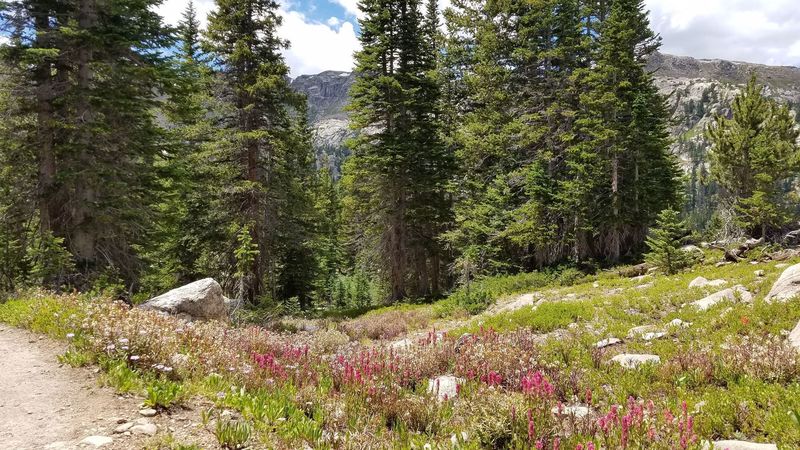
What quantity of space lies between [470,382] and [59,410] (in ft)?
15.4

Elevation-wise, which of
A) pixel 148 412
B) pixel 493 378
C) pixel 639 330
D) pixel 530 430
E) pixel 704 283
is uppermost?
pixel 530 430

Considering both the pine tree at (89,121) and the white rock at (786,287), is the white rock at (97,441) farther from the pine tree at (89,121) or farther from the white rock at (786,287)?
the white rock at (786,287)

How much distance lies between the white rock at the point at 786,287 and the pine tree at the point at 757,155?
51.0 ft

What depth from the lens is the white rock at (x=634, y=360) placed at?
6520 mm

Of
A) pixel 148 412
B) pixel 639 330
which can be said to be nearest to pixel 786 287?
pixel 639 330

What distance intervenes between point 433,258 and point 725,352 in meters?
20.9

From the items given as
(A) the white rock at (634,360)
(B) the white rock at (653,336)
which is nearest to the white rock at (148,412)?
(A) the white rock at (634,360)

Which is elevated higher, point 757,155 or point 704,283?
point 757,155

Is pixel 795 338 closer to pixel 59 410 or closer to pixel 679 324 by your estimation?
pixel 679 324

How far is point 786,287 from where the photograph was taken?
336 inches

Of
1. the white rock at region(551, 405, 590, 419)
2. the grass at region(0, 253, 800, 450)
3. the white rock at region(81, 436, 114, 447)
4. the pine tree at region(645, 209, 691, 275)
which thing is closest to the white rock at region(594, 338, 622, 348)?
the grass at region(0, 253, 800, 450)

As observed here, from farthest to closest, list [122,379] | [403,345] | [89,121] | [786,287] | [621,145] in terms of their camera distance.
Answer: [621,145]
[89,121]
[403,345]
[786,287]
[122,379]

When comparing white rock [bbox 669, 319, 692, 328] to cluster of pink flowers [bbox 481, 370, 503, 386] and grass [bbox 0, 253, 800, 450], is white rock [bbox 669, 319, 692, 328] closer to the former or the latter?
grass [bbox 0, 253, 800, 450]

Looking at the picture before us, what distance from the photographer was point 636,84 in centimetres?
2266
